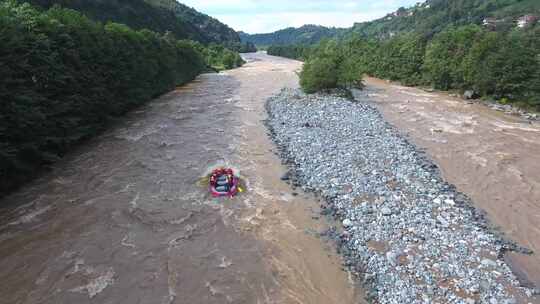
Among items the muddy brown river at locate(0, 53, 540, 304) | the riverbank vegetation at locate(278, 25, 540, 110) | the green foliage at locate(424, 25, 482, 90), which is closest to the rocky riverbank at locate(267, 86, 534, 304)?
the muddy brown river at locate(0, 53, 540, 304)

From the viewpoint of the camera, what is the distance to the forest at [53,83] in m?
14.0

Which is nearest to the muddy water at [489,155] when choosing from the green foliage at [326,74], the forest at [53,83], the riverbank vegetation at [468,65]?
the riverbank vegetation at [468,65]

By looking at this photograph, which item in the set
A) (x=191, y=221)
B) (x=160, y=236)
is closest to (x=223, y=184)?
(x=191, y=221)

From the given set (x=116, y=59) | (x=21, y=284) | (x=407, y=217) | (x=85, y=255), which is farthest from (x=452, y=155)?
(x=116, y=59)

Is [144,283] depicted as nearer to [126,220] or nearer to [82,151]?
[126,220]

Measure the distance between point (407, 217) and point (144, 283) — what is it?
29.0 ft

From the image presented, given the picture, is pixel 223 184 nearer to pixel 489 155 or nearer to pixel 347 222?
pixel 347 222

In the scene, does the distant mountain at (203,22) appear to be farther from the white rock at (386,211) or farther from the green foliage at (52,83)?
the white rock at (386,211)

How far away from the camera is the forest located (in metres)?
14.0

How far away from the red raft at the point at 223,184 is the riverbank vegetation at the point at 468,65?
76.3 ft

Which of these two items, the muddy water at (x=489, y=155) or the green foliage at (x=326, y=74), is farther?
the green foliage at (x=326, y=74)

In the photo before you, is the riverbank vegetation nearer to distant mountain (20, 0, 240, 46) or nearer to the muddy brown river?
the muddy brown river

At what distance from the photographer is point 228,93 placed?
41469 millimetres

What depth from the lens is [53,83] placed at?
17266 millimetres
